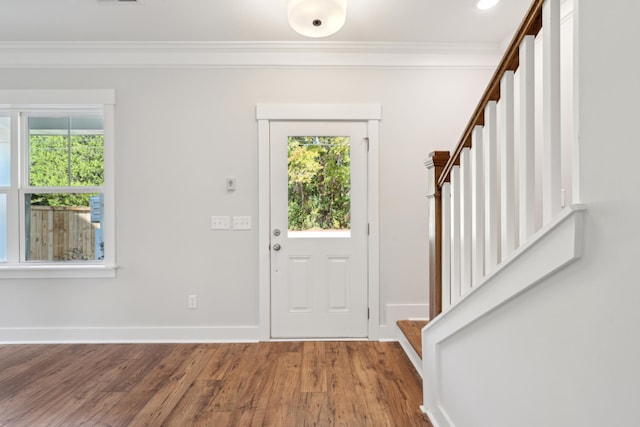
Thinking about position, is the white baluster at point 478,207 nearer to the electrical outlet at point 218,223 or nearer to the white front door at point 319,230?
the white front door at point 319,230

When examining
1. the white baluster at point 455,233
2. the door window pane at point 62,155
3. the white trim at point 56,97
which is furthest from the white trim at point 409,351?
the white trim at point 56,97

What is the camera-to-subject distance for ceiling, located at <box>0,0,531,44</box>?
233 centimetres

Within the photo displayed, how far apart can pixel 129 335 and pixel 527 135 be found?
10.5ft

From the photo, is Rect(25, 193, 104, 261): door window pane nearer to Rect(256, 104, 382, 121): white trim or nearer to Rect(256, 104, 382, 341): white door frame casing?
Rect(256, 104, 382, 341): white door frame casing

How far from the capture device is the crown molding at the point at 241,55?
282 cm

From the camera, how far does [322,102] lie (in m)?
2.88

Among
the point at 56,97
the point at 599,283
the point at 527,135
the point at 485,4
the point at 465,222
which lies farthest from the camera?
the point at 56,97

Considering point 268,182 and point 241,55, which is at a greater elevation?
point 241,55

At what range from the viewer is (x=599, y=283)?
0.79 metres

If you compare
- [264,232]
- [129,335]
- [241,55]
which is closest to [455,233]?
[264,232]

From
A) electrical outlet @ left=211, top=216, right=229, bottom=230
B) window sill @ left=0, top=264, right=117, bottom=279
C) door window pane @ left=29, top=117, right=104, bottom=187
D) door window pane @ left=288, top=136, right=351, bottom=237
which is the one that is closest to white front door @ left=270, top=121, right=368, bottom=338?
door window pane @ left=288, top=136, right=351, bottom=237

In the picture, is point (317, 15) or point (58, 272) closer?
point (317, 15)

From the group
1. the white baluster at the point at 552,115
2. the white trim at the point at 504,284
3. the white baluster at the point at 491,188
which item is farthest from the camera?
the white baluster at the point at 491,188

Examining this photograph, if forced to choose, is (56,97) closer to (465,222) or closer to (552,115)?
(465,222)
